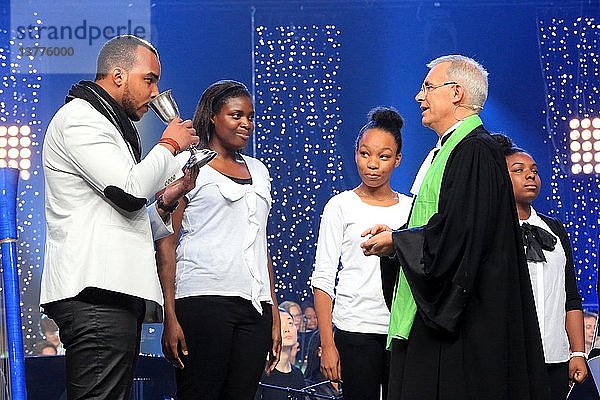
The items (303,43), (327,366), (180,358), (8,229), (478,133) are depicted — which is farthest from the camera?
(303,43)

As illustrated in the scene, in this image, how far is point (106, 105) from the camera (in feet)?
8.82

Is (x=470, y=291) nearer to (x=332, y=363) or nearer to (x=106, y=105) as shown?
(x=332, y=363)

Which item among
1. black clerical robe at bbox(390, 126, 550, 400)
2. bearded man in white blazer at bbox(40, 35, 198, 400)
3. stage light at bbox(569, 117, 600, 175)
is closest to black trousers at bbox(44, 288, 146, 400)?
bearded man in white blazer at bbox(40, 35, 198, 400)

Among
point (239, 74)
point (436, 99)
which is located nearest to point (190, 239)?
point (436, 99)

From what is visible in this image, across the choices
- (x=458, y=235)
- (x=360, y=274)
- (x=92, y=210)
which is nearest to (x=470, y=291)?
(x=458, y=235)

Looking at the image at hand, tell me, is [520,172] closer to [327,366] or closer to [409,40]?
[327,366]

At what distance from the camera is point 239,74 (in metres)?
5.79

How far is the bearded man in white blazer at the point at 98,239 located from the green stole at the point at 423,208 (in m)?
0.66

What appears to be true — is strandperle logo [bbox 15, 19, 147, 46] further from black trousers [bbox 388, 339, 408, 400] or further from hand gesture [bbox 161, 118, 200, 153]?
black trousers [bbox 388, 339, 408, 400]

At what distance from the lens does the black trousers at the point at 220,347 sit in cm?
314

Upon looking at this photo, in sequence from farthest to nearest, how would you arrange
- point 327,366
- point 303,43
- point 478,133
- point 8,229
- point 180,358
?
1. point 303,43
2. point 327,366
3. point 180,358
4. point 478,133
5. point 8,229

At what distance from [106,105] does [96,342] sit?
2.03ft

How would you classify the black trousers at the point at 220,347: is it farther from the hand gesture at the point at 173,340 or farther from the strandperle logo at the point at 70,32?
the strandperle logo at the point at 70,32

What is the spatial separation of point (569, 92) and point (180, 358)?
3371 millimetres
